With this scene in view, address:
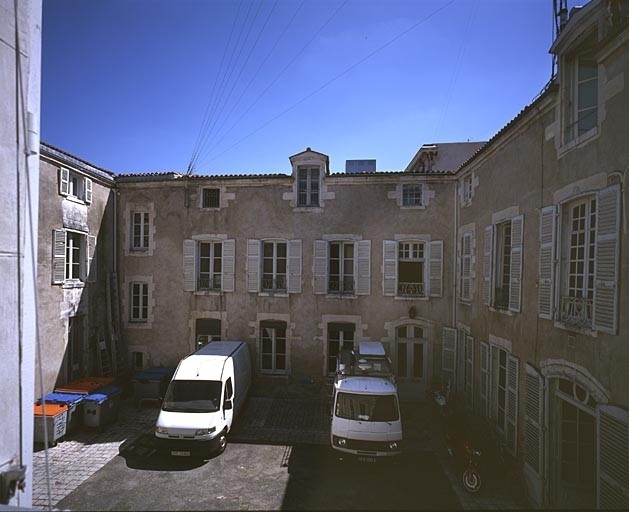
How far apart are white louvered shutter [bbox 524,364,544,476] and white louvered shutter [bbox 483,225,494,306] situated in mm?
2562

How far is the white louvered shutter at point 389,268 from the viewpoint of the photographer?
13.0 m

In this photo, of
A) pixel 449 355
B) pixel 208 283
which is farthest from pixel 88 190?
pixel 449 355

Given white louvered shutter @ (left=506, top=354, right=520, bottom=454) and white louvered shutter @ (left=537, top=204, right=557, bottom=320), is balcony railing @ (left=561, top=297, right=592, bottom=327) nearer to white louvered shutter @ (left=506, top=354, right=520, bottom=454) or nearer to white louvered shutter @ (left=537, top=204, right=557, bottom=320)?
white louvered shutter @ (left=537, top=204, right=557, bottom=320)

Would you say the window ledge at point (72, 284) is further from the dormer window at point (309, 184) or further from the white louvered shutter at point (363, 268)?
the white louvered shutter at point (363, 268)

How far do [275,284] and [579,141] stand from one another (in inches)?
401

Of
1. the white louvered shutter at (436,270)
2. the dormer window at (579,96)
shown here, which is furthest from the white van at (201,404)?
the dormer window at (579,96)

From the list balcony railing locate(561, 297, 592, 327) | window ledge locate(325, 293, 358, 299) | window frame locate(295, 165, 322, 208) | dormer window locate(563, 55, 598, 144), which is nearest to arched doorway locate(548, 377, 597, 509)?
balcony railing locate(561, 297, 592, 327)

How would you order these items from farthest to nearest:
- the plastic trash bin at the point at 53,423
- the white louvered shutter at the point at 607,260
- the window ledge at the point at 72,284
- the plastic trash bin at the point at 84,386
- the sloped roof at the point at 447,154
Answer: the sloped roof at the point at 447,154, the window ledge at the point at 72,284, the plastic trash bin at the point at 84,386, the plastic trash bin at the point at 53,423, the white louvered shutter at the point at 607,260

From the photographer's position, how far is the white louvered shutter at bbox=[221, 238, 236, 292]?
45.0ft

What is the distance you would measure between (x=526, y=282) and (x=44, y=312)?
13.6 metres

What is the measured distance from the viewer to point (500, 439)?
871 cm

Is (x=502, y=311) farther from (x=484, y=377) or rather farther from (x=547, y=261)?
(x=484, y=377)

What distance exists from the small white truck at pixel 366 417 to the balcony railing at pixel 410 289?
4.11 meters

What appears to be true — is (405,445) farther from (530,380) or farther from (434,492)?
(530,380)
